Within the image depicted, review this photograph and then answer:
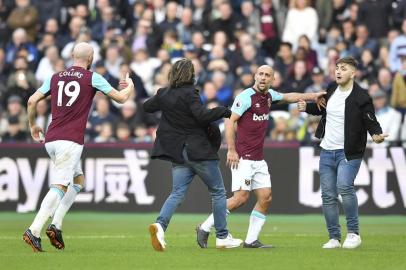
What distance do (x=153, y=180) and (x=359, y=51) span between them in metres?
5.80

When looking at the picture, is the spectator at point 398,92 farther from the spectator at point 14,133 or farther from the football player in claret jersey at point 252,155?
the football player in claret jersey at point 252,155

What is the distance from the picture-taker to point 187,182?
15.0m

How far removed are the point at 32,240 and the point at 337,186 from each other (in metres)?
3.82

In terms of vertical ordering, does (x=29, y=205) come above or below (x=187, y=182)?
below

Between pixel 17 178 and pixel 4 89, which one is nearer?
pixel 17 178

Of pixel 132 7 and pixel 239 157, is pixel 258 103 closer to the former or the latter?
pixel 239 157

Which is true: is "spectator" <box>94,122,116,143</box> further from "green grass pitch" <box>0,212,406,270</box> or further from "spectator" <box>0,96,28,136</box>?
"green grass pitch" <box>0,212,406,270</box>

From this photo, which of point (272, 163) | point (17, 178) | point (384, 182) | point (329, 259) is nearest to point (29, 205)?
point (17, 178)

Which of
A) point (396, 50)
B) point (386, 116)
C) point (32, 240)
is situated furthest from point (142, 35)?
point (32, 240)

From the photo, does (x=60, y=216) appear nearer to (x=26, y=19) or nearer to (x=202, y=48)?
(x=202, y=48)

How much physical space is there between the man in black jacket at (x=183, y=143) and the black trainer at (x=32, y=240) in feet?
4.51

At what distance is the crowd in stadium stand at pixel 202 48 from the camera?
24625 mm

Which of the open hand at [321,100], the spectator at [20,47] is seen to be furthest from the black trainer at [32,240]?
the spectator at [20,47]

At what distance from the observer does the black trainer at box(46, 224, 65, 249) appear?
14.8m
